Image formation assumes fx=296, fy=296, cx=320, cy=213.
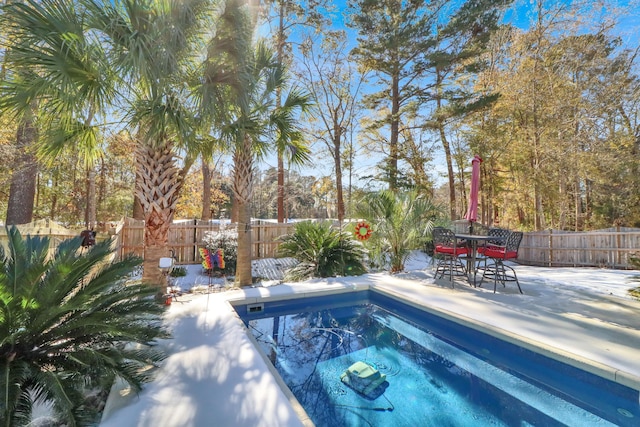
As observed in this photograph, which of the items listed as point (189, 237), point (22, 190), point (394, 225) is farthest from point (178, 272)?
point (394, 225)

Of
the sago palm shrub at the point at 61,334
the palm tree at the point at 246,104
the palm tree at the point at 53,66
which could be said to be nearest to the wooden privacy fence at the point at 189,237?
the palm tree at the point at 246,104

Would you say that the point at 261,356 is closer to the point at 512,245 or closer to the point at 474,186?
the point at 512,245

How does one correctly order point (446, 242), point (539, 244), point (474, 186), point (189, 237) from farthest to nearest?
point (539, 244) < point (189, 237) < point (474, 186) < point (446, 242)

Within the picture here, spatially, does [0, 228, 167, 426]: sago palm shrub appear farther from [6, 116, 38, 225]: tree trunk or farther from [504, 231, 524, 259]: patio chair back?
[6, 116, 38, 225]: tree trunk

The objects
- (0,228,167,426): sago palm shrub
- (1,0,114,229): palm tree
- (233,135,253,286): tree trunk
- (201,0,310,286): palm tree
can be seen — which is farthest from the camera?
(233,135,253,286): tree trunk

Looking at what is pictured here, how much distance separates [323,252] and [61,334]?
5.06 metres

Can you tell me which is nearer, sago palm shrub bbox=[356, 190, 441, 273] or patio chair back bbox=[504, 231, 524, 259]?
patio chair back bbox=[504, 231, 524, 259]

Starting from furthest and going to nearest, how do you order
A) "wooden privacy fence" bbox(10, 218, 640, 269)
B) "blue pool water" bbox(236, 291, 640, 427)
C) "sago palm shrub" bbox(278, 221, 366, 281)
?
"wooden privacy fence" bbox(10, 218, 640, 269), "sago palm shrub" bbox(278, 221, 366, 281), "blue pool water" bbox(236, 291, 640, 427)

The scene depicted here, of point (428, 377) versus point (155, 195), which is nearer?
point (428, 377)

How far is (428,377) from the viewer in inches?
122

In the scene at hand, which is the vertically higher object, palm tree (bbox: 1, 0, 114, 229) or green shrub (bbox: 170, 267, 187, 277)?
palm tree (bbox: 1, 0, 114, 229)

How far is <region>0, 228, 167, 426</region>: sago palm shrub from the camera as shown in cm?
176

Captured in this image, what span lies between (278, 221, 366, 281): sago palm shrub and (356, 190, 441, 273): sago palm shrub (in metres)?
0.48

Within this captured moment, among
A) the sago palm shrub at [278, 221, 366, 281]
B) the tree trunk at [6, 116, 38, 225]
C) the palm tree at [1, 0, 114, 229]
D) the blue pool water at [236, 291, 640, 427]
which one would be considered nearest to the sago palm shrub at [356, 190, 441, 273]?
the sago palm shrub at [278, 221, 366, 281]
